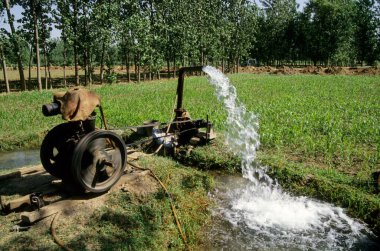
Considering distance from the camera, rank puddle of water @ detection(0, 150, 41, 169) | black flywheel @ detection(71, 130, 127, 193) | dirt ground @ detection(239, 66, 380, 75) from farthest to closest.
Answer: dirt ground @ detection(239, 66, 380, 75) < puddle of water @ detection(0, 150, 41, 169) < black flywheel @ detection(71, 130, 127, 193)

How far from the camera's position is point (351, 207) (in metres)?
5.96

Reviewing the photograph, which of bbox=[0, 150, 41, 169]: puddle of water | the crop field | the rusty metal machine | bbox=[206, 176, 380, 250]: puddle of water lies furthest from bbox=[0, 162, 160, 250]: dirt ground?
the crop field

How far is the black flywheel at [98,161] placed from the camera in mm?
4864

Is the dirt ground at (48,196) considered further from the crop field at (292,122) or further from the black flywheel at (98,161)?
the crop field at (292,122)

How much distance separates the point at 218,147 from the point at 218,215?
3075 millimetres

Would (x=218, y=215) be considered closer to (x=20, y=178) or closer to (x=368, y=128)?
(x=20, y=178)

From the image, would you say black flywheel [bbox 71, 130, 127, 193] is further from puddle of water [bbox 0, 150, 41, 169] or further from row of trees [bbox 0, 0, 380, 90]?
row of trees [bbox 0, 0, 380, 90]

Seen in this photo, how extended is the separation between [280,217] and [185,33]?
34187mm

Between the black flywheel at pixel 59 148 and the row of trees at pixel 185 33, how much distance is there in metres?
21.8

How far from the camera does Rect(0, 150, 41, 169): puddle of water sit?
8.70 m

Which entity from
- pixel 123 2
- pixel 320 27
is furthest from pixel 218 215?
pixel 320 27

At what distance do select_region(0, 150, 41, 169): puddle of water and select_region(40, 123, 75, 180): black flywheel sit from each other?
3.46 metres

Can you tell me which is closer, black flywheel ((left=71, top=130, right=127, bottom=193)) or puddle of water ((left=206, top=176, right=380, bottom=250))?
black flywheel ((left=71, top=130, right=127, bottom=193))

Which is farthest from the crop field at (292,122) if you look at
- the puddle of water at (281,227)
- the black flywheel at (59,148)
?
the black flywheel at (59,148)
